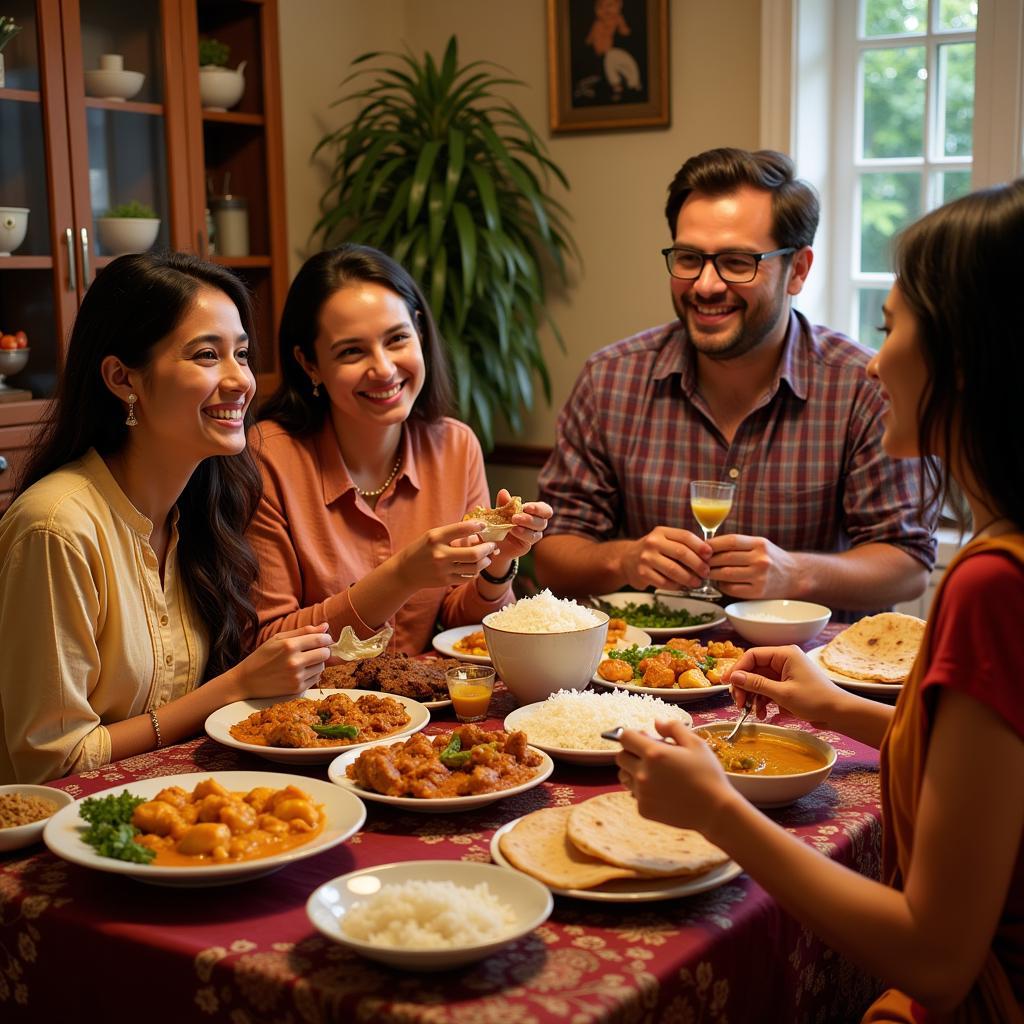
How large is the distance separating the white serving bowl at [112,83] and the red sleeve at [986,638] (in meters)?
→ 3.16

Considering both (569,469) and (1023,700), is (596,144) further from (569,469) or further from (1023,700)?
(1023,700)

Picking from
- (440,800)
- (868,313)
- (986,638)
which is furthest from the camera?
(868,313)

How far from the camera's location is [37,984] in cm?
132

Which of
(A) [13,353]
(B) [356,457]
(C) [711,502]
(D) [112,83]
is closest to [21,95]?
(D) [112,83]

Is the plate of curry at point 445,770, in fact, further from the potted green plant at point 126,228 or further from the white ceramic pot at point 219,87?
the white ceramic pot at point 219,87

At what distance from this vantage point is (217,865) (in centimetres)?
128

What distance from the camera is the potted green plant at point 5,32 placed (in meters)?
3.35

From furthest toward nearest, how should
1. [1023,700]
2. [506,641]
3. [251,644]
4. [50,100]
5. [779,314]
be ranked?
[50,100] < [779,314] < [251,644] < [506,641] < [1023,700]

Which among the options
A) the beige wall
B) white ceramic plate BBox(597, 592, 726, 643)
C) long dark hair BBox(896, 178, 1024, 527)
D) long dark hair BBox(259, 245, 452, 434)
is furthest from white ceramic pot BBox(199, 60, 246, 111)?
long dark hair BBox(896, 178, 1024, 527)

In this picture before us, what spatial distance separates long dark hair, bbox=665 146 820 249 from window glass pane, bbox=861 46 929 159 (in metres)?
1.21

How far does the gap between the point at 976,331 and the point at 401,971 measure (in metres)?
0.80

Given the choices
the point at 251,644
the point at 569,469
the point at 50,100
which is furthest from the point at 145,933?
the point at 50,100

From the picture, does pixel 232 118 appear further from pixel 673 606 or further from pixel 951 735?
pixel 951 735

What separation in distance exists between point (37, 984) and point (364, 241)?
3.27m
